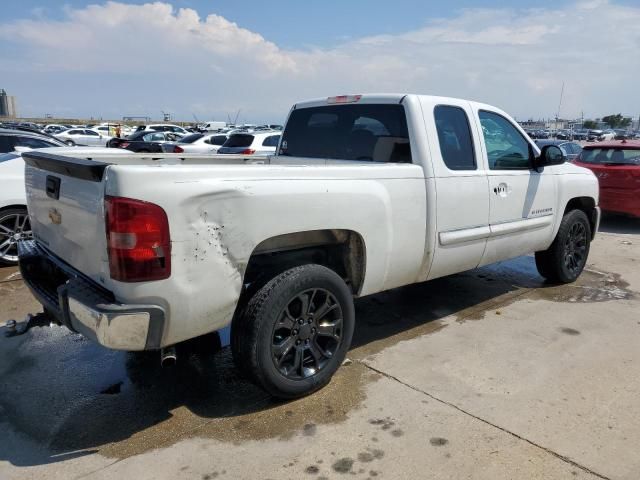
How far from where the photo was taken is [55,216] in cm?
315

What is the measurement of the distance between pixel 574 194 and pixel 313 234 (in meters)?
3.50

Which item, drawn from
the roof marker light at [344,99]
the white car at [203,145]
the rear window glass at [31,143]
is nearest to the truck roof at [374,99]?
the roof marker light at [344,99]

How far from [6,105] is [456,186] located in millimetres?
108317

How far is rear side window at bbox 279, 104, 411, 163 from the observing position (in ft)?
13.1

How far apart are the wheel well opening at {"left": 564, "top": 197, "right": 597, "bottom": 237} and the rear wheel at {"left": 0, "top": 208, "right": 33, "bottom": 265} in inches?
238

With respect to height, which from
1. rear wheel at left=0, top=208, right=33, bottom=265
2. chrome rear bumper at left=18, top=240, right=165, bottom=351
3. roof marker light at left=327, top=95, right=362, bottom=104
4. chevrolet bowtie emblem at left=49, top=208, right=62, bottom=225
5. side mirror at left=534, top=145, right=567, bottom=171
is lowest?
rear wheel at left=0, top=208, right=33, bottom=265

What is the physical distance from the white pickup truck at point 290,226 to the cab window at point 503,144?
0.05 ft

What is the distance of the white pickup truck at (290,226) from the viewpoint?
2557 millimetres

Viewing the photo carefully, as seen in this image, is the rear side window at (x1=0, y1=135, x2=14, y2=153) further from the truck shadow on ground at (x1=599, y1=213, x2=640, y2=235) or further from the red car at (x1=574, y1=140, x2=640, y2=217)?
the truck shadow on ground at (x1=599, y1=213, x2=640, y2=235)

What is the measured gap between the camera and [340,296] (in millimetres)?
3357

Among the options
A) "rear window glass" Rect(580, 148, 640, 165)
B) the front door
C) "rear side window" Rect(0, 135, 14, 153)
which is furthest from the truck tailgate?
"rear window glass" Rect(580, 148, 640, 165)

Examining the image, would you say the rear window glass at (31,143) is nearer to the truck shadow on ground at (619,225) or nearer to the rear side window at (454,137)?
the rear side window at (454,137)

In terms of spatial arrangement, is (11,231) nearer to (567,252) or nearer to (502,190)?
(502,190)

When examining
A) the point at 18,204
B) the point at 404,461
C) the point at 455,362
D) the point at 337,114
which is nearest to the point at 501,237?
the point at 455,362
